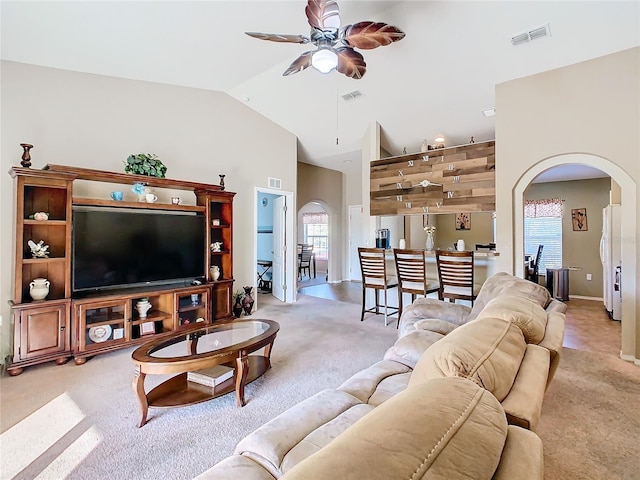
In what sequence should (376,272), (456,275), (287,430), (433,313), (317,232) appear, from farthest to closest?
(317,232), (376,272), (456,275), (433,313), (287,430)

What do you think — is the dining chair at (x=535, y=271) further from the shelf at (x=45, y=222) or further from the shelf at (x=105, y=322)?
the shelf at (x=45, y=222)

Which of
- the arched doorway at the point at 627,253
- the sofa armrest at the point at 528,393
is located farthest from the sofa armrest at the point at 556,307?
the arched doorway at the point at 627,253

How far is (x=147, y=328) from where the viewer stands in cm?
372

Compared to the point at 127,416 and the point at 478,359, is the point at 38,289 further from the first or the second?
the point at 478,359

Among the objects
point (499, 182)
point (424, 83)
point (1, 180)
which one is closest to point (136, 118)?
point (1, 180)

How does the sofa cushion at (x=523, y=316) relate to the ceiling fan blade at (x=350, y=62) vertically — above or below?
below

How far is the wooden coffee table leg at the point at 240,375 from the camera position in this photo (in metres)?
2.33

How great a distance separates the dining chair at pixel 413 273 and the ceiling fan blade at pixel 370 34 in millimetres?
2385

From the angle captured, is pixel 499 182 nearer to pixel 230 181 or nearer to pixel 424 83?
pixel 424 83

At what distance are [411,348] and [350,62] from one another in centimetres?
251

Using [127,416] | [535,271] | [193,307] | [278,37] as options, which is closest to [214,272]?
[193,307]

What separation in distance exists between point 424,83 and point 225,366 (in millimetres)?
4133

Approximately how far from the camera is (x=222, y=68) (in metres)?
4.19

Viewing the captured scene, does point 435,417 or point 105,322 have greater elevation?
point 435,417
